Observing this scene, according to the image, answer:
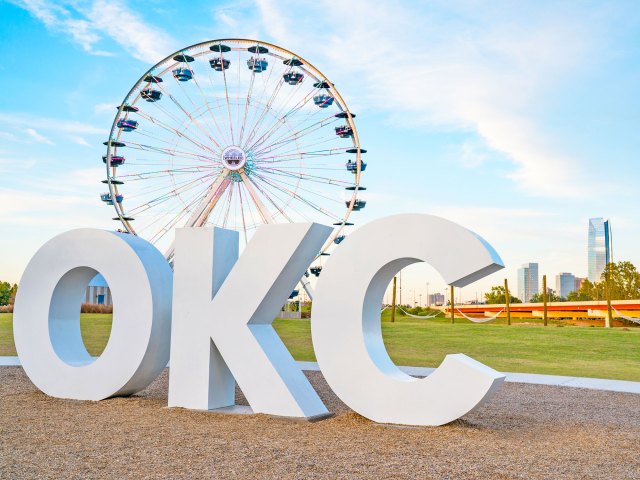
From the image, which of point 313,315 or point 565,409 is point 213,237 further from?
point 565,409

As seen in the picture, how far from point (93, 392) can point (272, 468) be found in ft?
13.9

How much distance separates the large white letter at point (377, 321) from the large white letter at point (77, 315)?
2238mm

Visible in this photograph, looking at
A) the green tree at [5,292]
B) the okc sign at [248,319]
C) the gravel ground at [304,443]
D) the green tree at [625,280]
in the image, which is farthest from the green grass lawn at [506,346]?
the green tree at [5,292]

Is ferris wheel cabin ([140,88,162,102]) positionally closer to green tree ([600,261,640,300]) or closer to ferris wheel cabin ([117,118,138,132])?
ferris wheel cabin ([117,118,138,132])

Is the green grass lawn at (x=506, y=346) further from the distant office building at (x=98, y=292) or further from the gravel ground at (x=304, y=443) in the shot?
the distant office building at (x=98, y=292)

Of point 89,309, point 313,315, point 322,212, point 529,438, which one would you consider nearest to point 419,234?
point 313,315

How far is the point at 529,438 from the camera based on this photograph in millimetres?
6676

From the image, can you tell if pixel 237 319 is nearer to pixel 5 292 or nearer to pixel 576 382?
pixel 576 382

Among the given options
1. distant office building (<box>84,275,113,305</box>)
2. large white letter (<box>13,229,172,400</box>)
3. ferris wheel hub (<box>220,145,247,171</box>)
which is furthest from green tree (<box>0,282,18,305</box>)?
large white letter (<box>13,229,172,400</box>)

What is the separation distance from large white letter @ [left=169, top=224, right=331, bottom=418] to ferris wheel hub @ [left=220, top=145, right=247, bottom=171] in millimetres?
13040

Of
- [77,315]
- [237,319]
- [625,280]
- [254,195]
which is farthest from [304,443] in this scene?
[625,280]

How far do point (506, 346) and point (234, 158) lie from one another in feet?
31.8

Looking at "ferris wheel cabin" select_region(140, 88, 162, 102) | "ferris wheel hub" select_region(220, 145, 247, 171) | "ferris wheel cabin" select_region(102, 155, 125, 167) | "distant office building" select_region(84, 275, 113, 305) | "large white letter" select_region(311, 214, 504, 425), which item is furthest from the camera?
"distant office building" select_region(84, 275, 113, 305)

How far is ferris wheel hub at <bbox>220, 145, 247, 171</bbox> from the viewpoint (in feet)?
69.7
